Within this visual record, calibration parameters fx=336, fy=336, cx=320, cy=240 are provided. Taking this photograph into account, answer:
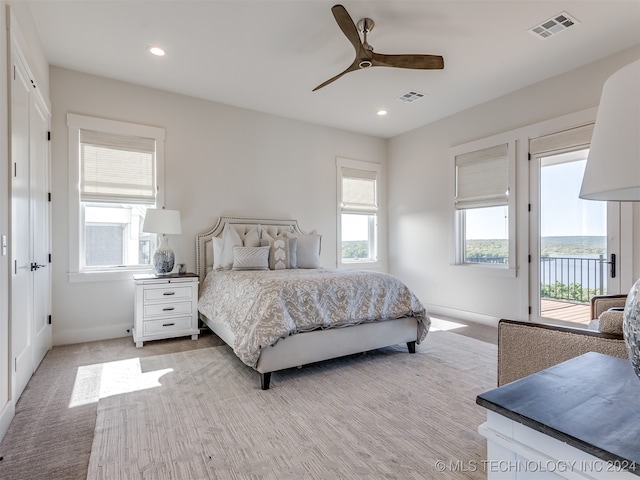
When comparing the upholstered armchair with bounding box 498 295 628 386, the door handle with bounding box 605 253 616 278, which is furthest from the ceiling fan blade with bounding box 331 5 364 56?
the door handle with bounding box 605 253 616 278

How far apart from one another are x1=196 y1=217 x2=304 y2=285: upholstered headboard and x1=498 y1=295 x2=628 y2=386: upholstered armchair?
3466mm

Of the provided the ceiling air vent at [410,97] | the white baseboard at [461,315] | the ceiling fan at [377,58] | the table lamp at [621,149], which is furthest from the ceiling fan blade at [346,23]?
the white baseboard at [461,315]

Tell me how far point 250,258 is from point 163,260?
100 cm

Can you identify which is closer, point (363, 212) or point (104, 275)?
point (104, 275)

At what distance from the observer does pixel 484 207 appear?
15.4 ft

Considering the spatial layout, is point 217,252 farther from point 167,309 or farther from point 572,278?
point 572,278

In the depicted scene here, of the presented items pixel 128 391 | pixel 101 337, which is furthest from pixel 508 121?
pixel 101 337

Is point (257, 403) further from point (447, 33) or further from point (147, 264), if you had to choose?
point (447, 33)

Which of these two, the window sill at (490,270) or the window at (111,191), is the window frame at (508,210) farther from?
the window at (111,191)

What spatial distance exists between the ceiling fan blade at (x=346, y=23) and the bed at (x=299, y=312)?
6.47 feet

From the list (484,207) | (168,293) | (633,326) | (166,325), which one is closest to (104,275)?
(168,293)

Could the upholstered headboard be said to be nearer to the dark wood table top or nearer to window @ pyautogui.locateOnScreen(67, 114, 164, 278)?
window @ pyautogui.locateOnScreen(67, 114, 164, 278)

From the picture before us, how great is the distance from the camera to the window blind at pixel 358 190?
581 centimetres

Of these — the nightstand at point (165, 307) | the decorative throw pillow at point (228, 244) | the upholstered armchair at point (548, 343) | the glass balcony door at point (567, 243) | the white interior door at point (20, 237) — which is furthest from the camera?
the decorative throw pillow at point (228, 244)
